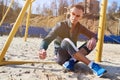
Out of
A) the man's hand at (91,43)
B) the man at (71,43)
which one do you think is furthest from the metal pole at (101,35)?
the man's hand at (91,43)

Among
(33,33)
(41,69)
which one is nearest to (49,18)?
(33,33)

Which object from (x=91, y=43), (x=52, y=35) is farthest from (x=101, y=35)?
(x=52, y=35)

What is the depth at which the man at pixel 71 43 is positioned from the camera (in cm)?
241

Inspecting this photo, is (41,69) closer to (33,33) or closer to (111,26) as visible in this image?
(33,33)

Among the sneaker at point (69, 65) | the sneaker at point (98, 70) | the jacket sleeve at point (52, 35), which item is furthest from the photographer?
the sneaker at point (69, 65)

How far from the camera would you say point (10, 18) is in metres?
33.5

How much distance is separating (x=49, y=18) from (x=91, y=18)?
5.54m

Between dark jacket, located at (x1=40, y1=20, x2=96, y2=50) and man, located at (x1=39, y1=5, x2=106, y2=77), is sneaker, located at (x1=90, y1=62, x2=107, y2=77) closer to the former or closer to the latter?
man, located at (x1=39, y1=5, x2=106, y2=77)

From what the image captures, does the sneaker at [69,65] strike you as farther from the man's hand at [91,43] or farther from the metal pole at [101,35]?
the metal pole at [101,35]

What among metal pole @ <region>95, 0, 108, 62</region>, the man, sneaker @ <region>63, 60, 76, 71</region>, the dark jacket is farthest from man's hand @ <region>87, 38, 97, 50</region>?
metal pole @ <region>95, 0, 108, 62</region>

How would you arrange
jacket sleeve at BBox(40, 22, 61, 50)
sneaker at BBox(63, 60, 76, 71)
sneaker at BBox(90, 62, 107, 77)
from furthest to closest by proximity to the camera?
sneaker at BBox(63, 60, 76, 71) → jacket sleeve at BBox(40, 22, 61, 50) → sneaker at BBox(90, 62, 107, 77)

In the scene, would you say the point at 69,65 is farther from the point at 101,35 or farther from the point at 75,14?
the point at 101,35

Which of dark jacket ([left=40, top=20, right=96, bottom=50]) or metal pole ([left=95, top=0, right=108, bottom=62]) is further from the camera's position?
metal pole ([left=95, top=0, right=108, bottom=62])

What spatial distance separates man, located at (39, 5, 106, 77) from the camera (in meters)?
2.41
